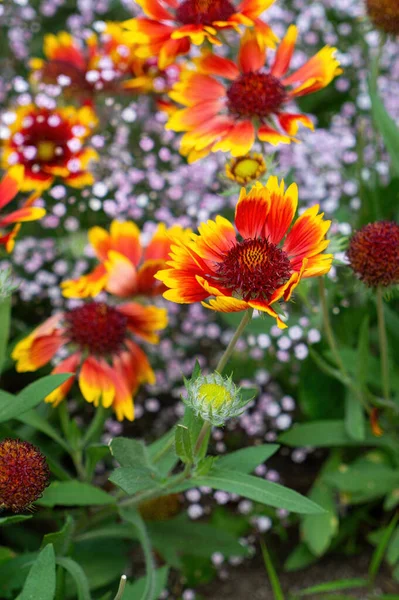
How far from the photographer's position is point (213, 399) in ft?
2.85

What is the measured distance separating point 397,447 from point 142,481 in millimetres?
724

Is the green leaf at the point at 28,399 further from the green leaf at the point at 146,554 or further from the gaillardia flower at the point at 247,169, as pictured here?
the gaillardia flower at the point at 247,169

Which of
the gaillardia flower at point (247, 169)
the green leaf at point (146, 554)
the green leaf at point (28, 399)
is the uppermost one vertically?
the gaillardia flower at point (247, 169)

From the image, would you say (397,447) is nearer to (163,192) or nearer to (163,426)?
(163,426)

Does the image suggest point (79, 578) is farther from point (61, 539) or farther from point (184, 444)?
point (184, 444)

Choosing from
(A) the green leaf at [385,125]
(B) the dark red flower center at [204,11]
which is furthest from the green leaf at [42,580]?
(A) the green leaf at [385,125]

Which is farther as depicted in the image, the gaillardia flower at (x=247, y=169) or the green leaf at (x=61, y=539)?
the gaillardia flower at (x=247, y=169)

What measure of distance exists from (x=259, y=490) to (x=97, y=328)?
45cm

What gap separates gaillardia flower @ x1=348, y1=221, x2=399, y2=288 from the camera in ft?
3.51

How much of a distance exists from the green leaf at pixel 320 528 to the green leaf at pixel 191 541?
0.15 metres

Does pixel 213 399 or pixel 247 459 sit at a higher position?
pixel 213 399

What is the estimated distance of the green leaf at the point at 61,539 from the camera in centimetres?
104

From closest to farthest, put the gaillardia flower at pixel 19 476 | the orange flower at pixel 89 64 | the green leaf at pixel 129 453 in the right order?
the gaillardia flower at pixel 19 476 < the green leaf at pixel 129 453 < the orange flower at pixel 89 64

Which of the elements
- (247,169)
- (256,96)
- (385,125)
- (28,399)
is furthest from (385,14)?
(28,399)
